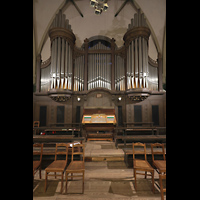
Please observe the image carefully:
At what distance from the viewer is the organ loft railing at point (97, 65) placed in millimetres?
7238

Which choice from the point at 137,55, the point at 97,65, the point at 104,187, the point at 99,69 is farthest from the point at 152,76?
the point at 104,187

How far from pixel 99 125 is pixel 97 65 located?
10.3 feet

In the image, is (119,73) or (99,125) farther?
(119,73)

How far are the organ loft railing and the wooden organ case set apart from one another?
4.66 ft

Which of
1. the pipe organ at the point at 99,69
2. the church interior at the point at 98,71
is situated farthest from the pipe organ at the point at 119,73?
the pipe organ at the point at 99,69

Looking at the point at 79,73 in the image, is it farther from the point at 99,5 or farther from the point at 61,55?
the point at 99,5

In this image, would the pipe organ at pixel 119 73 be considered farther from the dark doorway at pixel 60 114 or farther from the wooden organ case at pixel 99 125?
the dark doorway at pixel 60 114

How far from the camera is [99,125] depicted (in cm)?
664

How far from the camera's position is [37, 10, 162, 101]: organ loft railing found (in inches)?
285

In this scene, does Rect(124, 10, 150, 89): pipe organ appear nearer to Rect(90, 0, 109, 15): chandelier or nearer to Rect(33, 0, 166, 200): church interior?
Rect(33, 0, 166, 200): church interior

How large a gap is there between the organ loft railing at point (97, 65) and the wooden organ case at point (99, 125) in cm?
142

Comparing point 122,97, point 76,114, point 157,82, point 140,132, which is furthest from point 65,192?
point 157,82

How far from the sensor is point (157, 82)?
25.8ft
